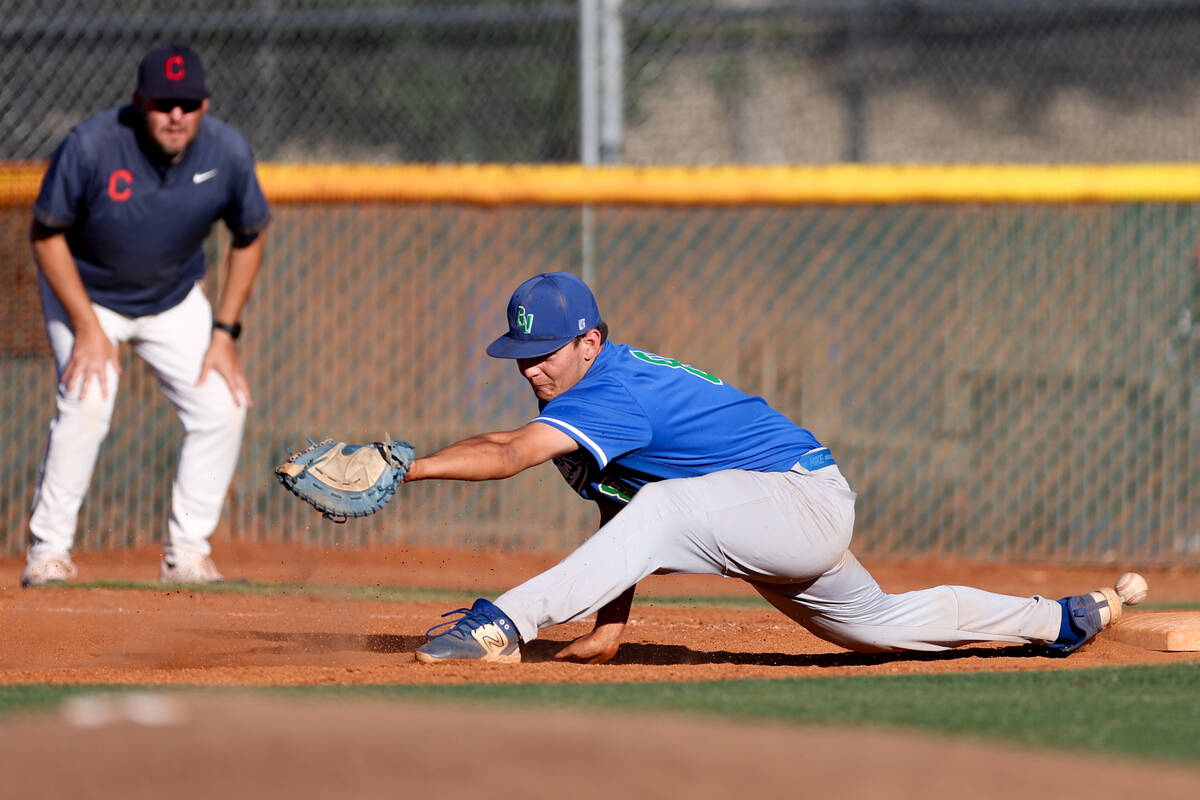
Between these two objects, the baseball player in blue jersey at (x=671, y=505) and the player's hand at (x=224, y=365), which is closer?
the baseball player in blue jersey at (x=671, y=505)

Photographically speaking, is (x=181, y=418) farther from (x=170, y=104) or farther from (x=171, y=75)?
(x=171, y=75)

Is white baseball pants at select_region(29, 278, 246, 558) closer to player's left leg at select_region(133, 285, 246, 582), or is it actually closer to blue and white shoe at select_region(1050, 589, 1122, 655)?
player's left leg at select_region(133, 285, 246, 582)

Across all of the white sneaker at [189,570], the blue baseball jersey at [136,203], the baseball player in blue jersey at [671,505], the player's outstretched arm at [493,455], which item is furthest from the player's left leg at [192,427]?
the player's outstretched arm at [493,455]

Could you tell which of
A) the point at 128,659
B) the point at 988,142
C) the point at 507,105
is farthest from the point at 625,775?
the point at 988,142

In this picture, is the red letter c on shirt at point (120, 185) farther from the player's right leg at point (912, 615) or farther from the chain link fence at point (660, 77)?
the player's right leg at point (912, 615)

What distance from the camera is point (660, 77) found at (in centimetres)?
1026

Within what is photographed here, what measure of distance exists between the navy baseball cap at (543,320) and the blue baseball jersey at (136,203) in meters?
2.52

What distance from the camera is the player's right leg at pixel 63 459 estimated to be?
19.9ft

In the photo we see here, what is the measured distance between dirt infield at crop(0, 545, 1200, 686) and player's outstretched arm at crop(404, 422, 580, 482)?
518 mm

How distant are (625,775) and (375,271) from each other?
16.5 ft

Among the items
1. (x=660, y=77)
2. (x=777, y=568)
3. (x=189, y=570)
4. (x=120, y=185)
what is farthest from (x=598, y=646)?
(x=660, y=77)

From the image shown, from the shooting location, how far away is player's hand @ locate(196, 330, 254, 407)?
6.30 metres

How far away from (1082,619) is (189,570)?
353 centimetres

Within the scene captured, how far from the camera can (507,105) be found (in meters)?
9.54
